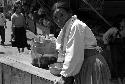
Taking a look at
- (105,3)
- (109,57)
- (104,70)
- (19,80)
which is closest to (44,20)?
(105,3)

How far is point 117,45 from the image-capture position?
18.2 ft

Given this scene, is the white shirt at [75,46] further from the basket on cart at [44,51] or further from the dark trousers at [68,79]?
the basket on cart at [44,51]

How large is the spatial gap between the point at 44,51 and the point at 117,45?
2100mm

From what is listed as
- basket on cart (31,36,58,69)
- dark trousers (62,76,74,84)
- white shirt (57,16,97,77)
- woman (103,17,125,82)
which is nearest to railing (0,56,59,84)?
basket on cart (31,36,58,69)

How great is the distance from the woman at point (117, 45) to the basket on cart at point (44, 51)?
75.0 inches

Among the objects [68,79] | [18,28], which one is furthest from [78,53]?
[18,28]

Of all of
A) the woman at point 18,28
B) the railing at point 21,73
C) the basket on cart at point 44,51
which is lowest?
the railing at point 21,73

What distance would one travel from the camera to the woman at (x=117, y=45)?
5.48 metres

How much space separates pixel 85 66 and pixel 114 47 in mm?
2887

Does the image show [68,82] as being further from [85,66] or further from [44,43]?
[44,43]

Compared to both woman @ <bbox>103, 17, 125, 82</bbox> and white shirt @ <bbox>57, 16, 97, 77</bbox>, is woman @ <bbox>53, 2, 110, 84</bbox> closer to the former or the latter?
white shirt @ <bbox>57, 16, 97, 77</bbox>

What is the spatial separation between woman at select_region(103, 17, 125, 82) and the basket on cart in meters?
1.90

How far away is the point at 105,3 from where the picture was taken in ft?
26.2

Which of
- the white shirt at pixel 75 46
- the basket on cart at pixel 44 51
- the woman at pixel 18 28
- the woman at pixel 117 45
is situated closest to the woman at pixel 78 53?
the white shirt at pixel 75 46
